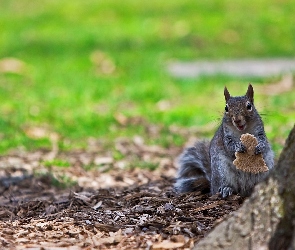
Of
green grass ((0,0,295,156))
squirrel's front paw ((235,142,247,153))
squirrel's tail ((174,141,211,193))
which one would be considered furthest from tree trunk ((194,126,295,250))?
green grass ((0,0,295,156))

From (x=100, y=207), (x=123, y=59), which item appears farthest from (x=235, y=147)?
(x=123, y=59)

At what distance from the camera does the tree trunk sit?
3.41 metres

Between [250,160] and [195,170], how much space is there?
2.71 ft

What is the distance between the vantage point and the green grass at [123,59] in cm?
818

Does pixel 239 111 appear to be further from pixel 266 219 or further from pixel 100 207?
pixel 266 219

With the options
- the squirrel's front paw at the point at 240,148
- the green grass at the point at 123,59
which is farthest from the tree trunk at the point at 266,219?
the green grass at the point at 123,59

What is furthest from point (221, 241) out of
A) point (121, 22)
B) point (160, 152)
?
point (121, 22)

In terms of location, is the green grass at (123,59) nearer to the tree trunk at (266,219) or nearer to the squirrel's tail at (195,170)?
the squirrel's tail at (195,170)

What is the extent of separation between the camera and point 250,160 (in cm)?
452

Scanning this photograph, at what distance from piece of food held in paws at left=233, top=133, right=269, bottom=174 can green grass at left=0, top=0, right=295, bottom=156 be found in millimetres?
2034

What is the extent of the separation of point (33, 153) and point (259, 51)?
6430mm

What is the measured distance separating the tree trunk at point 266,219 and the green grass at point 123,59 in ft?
9.92

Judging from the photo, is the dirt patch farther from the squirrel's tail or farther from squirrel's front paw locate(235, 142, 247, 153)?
squirrel's front paw locate(235, 142, 247, 153)

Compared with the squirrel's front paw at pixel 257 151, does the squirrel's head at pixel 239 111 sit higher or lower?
higher
